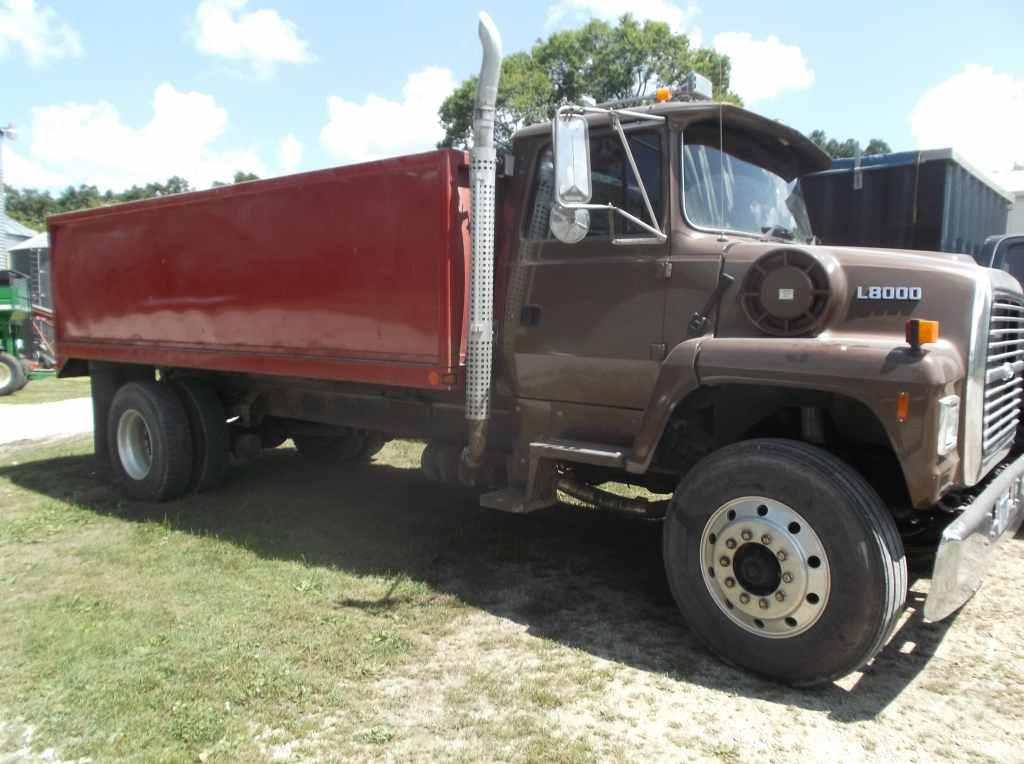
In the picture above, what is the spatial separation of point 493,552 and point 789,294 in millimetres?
2689

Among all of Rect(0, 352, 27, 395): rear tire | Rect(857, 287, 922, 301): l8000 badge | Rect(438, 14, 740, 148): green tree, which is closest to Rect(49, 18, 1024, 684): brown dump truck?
Rect(857, 287, 922, 301): l8000 badge

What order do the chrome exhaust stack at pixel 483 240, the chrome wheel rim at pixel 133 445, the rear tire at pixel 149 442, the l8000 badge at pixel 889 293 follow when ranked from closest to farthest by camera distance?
the l8000 badge at pixel 889 293 < the chrome exhaust stack at pixel 483 240 < the rear tire at pixel 149 442 < the chrome wheel rim at pixel 133 445

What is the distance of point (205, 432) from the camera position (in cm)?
675

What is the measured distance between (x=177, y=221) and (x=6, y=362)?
11.0m

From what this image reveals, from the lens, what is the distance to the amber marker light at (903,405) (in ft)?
10.1

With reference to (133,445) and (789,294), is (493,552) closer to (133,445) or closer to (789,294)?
(789,294)

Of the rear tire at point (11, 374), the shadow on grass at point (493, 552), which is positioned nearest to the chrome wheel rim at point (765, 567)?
the shadow on grass at point (493, 552)

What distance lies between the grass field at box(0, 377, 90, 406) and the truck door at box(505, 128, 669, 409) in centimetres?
1103

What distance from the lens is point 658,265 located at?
397cm

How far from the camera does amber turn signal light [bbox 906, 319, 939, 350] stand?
3.08 metres

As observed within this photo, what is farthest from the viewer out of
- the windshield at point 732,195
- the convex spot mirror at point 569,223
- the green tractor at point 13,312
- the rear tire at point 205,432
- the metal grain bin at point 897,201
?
the green tractor at point 13,312

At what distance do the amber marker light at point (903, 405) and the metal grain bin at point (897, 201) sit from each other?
4599 mm

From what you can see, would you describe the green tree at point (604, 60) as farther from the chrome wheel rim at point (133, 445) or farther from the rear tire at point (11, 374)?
the chrome wheel rim at point (133, 445)

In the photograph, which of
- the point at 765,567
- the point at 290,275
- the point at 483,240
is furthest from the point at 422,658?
the point at 290,275
